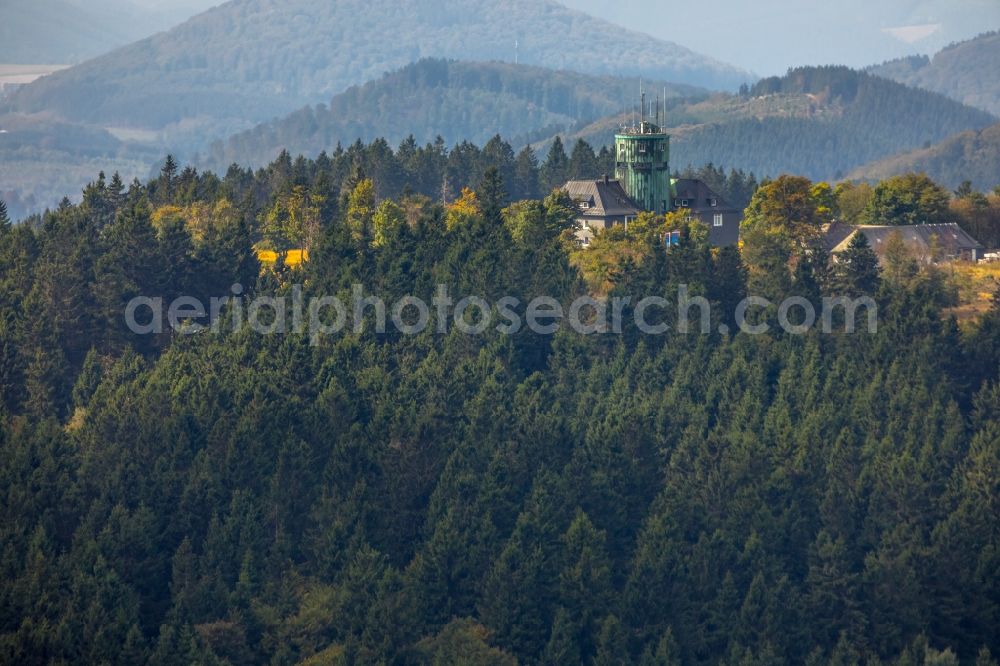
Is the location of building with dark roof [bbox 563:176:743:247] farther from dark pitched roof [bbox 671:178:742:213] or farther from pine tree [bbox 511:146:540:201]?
pine tree [bbox 511:146:540:201]

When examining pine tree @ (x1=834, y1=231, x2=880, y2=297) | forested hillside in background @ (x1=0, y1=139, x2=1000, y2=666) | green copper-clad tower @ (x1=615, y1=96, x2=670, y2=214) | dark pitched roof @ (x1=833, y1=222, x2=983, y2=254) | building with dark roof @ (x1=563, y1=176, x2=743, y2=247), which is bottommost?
forested hillside in background @ (x1=0, y1=139, x2=1000, y2=666)

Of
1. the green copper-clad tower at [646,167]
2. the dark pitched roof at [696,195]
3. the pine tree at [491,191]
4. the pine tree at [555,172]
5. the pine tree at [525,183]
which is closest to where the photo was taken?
the pine tree at [491,191]

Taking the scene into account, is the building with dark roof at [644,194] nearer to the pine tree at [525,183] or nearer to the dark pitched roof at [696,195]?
the dark pitched roof at [696,195]

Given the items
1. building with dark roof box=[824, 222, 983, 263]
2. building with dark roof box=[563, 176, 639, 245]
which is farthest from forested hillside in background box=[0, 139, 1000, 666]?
building with dark roof box=[563, 176, 639, 245]

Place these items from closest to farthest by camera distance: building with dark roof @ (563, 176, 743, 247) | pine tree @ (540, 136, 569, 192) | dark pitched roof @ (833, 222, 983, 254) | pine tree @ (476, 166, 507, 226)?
dark pitched roof @ (833, 222, 983, 254) → pine tree @ (476, 166, 507, 226) → building with dark roof @ (563, 176, 743, 247) → pine tree @ (540, 136, 569, 192)

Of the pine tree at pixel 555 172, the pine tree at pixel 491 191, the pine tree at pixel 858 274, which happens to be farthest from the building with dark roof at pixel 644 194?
the pine tree at pixel 858 274

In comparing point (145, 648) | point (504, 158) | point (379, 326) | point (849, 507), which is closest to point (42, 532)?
point (145, 648)

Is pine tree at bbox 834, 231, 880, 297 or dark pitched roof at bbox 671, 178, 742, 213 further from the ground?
dark pitched roof at bbox 671, 178, 742, 213
